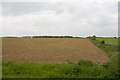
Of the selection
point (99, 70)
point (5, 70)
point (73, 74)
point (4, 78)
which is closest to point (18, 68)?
point (5, 70)

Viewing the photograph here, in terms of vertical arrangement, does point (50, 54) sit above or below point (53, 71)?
above

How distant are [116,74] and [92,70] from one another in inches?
62.5

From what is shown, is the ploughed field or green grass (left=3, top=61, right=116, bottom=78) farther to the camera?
the ploughed field

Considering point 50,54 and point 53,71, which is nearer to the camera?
point 53,71

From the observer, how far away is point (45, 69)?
1557 centimetres

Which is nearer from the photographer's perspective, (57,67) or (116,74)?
(116,74)

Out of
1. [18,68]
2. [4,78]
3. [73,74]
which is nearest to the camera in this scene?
[4,78]

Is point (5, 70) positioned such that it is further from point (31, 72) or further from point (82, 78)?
point (82, 78)

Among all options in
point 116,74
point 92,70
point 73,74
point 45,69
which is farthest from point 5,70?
point 116,74

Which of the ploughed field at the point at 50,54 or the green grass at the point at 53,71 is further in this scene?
the ploughed field at the point at 50,54

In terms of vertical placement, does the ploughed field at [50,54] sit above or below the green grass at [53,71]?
above

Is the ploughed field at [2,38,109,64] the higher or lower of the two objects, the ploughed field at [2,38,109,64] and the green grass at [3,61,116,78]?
the higher

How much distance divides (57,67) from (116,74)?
11.0 ft

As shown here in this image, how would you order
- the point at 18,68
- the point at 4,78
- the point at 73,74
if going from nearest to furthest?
1. the point at 4,78
2. the point at 73,74
3. the point at 18,68
